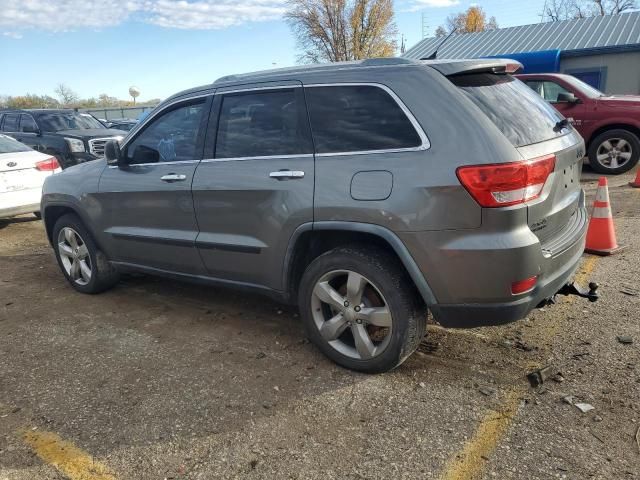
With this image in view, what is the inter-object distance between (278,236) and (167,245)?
116 cm

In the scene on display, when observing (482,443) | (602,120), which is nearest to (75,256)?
(482,443)

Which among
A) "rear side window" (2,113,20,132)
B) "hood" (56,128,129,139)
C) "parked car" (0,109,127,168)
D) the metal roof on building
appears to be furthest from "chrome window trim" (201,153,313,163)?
the metal roof on building

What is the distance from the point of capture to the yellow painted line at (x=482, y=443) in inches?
94.0

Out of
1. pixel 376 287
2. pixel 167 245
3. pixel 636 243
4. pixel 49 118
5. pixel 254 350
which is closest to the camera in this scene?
pixel 376 287

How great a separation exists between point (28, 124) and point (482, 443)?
1236cm

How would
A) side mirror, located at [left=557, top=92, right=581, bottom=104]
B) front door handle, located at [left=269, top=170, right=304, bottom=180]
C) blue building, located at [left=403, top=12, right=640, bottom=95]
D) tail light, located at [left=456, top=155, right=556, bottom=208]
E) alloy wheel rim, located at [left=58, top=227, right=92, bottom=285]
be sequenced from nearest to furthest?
tail light, located at [left=456, top=155, right=556, bottom=208], front door handle, located at [left=269, top=170, right=304, bottom=180], alloy wheel rim, located at [left=58, top=227, right=92, bottom=285], side mirror, located at [left=557, top=92, right=581, bottom=104], blue building, located at [left=403, top=12, right=640, bottom=95]

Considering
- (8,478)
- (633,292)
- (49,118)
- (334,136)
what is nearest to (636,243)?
(633,292)

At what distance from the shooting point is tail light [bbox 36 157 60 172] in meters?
7.82

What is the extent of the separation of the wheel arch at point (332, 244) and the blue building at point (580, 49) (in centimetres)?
1531

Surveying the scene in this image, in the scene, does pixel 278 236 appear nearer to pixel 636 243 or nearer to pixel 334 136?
pixel 334 136

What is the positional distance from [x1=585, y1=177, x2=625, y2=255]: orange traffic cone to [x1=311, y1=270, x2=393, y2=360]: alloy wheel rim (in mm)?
3170

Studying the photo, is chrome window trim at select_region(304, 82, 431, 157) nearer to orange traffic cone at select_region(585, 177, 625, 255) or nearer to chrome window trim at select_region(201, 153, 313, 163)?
chrome window trim at select_region(201, 153, 313, 163)

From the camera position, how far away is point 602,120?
9312 millimetres

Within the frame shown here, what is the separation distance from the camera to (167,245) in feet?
13.4
